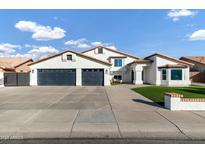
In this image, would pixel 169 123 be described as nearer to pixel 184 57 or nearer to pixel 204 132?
pixel 204 132

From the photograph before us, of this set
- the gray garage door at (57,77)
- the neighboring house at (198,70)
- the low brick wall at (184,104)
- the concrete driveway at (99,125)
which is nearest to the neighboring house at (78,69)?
the gray garage door at (57,77)

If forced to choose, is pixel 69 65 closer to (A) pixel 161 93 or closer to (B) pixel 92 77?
(B) pixel 92 77

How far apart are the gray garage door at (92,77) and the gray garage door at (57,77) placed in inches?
62.4

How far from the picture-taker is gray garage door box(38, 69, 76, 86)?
28281 millimetres

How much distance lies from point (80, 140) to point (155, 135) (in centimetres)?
226

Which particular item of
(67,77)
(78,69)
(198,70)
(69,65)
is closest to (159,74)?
(78,69)

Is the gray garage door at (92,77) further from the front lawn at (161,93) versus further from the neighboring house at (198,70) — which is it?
the neighboring house at (198,70)

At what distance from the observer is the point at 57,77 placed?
28.4 meters

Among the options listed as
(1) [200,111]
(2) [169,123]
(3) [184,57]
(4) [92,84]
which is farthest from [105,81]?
(3) [184,57]

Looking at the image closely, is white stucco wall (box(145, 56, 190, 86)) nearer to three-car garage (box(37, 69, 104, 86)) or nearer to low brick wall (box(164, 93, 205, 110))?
three-car garage (box(37, 69, 104, 86))

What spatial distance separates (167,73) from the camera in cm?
2720

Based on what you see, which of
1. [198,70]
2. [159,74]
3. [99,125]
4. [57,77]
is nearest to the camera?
[99,125]

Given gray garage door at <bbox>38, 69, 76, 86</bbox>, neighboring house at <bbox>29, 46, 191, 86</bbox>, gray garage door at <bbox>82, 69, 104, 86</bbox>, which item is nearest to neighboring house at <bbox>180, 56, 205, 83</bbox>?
neighboring house at <bbox>29, 46, 191, 86</bbox>

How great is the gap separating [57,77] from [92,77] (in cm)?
510
